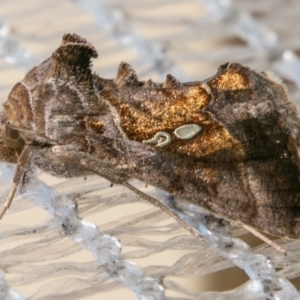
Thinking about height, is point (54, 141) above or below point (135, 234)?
above

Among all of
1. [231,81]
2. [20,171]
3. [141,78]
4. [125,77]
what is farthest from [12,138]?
[141,78]

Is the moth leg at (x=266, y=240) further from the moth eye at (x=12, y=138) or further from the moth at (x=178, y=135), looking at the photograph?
the moth eye at (x=12, y=138)

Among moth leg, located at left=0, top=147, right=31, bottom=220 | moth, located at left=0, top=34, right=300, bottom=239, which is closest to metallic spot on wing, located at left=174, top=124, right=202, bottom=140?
moth, located at left=0, top=34, right=300, bottom=239

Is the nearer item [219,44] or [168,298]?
[168,298]

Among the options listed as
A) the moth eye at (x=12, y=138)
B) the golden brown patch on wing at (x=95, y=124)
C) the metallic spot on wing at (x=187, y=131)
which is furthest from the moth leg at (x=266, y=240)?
the moth eye at (x=12, y=138)

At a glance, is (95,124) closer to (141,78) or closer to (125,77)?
(125,77)

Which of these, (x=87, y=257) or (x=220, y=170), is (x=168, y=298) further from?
(x=87, y=257)

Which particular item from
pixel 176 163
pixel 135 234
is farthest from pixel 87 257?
pixel 176 163
